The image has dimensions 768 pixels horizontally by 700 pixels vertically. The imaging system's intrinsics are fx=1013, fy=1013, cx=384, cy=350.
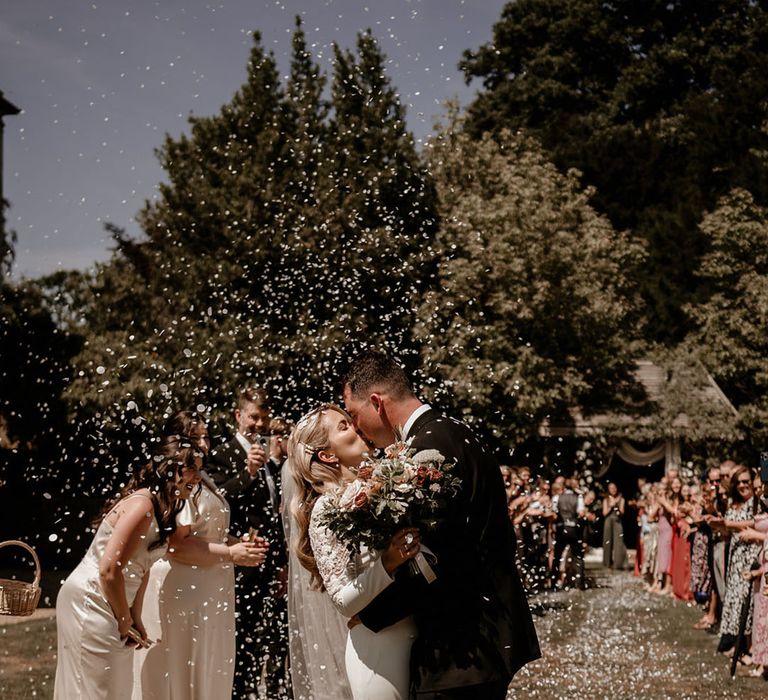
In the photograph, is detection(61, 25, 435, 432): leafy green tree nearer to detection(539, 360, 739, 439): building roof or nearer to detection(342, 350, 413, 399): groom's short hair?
detection(539, 360, 739, 439): building roof

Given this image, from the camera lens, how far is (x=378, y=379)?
3.61 m

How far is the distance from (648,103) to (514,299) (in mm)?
21519

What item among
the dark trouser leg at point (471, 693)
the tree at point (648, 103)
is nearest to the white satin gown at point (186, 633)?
the dark trouser leg at point (471, 693)

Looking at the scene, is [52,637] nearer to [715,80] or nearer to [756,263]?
[756,263]

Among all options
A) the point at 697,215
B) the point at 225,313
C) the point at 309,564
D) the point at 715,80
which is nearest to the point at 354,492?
the point at 309,564

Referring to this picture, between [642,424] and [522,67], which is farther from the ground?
[522,67]

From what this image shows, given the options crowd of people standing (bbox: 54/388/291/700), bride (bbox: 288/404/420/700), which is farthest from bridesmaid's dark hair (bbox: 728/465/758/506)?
bride (bbox: 288/404/420/700)

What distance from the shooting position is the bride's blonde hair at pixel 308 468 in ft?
13.9

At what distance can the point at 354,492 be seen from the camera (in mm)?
3322

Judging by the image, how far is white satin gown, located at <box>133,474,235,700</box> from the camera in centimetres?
511

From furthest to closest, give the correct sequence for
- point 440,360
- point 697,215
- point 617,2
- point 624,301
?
point 617,2 → point 697,215 → point 624,301 → point 440,360

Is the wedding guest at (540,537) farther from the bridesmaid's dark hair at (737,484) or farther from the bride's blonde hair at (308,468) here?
the bride's blonde hair at (308,468)

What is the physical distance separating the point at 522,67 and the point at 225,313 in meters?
27.5

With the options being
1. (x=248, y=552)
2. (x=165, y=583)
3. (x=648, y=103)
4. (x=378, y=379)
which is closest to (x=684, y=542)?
(x=248, y=552)
